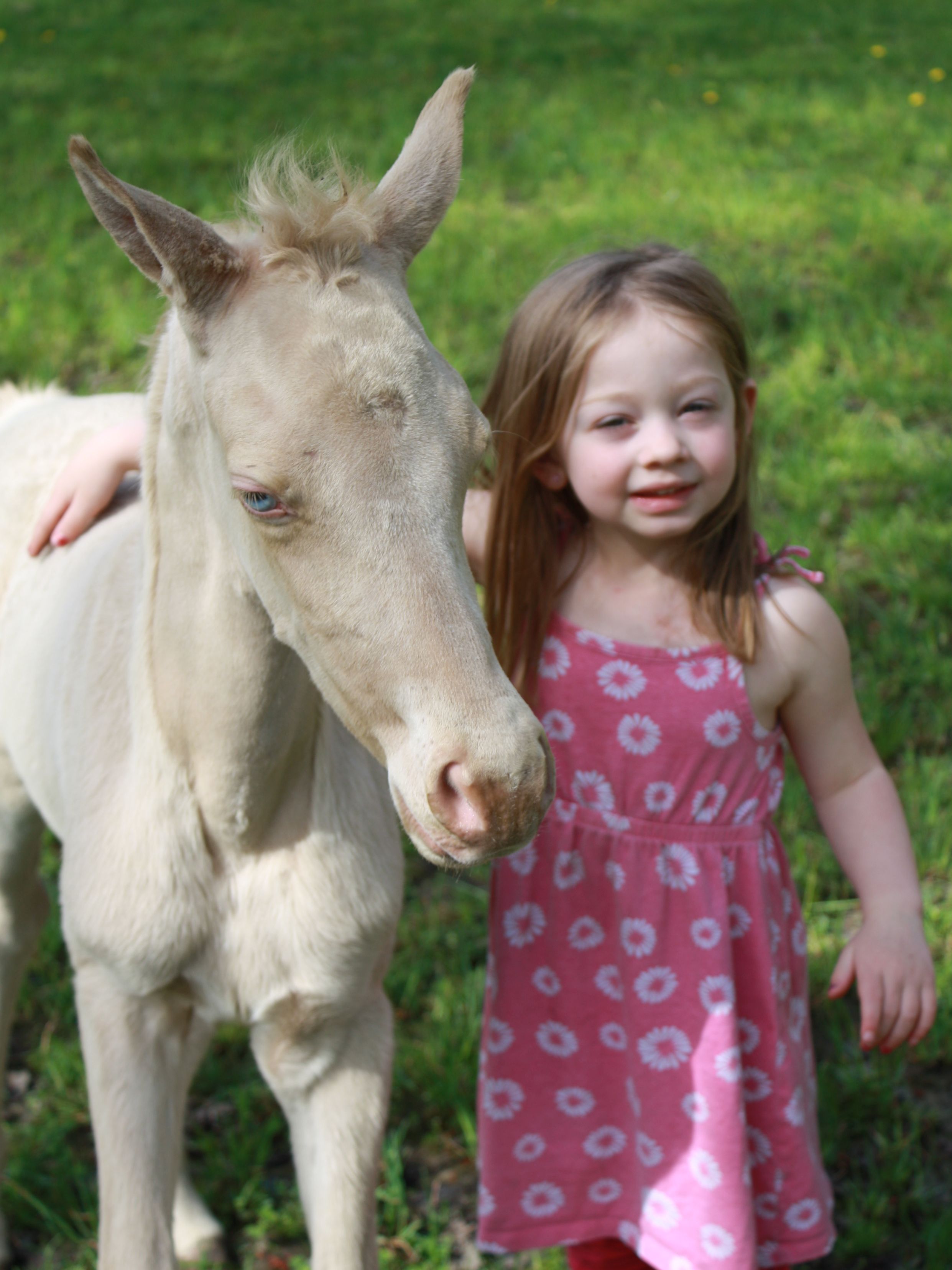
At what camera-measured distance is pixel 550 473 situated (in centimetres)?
209

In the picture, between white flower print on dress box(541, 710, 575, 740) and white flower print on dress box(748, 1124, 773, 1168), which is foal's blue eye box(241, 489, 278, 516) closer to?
white flower print on dress box(541, 710, 575, 740)

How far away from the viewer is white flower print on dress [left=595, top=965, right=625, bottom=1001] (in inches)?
82.8

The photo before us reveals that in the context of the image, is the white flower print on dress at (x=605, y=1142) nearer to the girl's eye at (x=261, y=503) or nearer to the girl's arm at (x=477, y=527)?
the girl's arm at (x=477, y=527)

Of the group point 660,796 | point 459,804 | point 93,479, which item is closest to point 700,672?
point 660,796

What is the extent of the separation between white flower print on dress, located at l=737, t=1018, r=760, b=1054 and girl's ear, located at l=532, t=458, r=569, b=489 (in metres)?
0.95

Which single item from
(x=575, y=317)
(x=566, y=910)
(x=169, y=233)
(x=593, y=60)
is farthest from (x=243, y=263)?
(x=593, y=60)

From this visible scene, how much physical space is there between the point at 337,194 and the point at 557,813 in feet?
3.53

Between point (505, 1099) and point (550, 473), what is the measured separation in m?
1.11

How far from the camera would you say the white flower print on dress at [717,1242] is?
1974 mm

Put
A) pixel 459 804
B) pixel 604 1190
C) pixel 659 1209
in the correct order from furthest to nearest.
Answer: pixel 604 1190
pixel 659 1209
pixel 459 804

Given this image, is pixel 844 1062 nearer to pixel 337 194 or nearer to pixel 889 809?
pixel 889 809

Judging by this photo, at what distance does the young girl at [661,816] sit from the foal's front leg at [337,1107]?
357mm

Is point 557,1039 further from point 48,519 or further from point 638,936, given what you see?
point 48,519


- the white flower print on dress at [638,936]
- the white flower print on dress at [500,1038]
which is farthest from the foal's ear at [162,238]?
the white flower print on dress at [500,1038]
